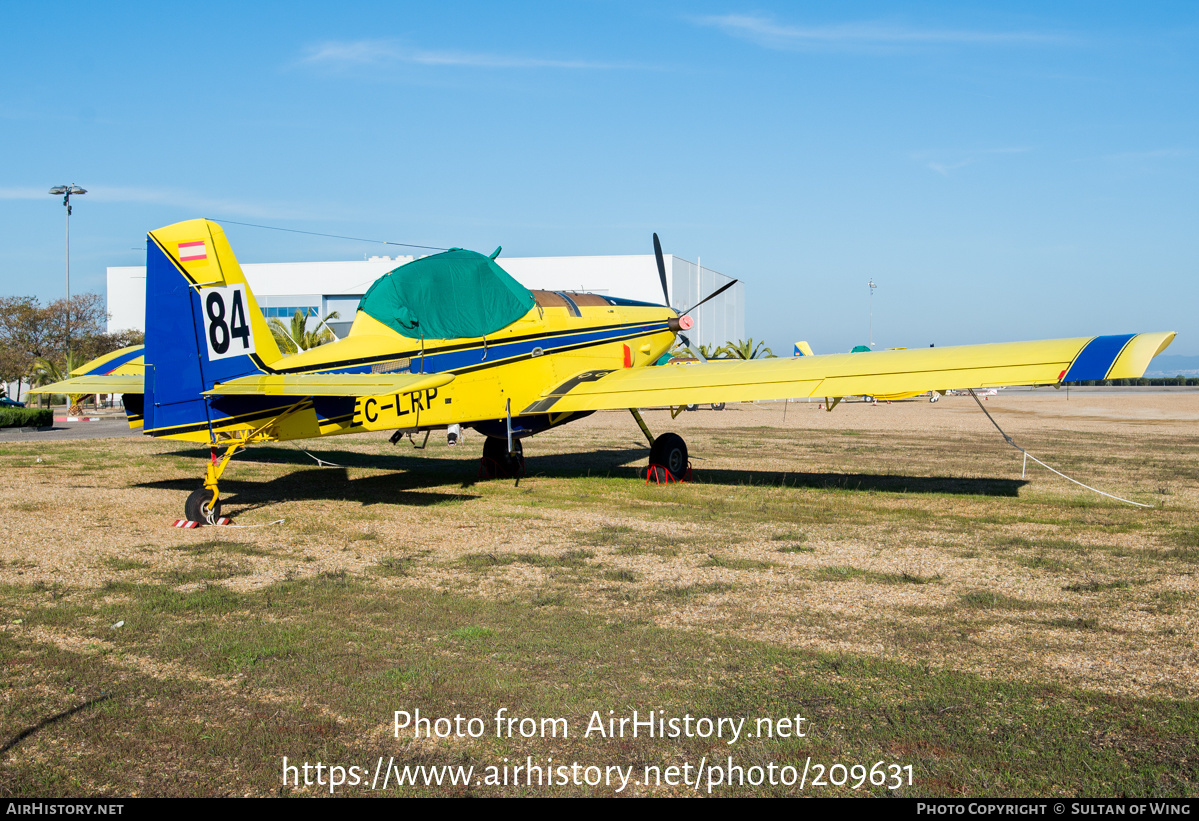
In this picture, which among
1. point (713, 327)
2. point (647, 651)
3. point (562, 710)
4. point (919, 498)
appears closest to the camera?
point (562, 710)

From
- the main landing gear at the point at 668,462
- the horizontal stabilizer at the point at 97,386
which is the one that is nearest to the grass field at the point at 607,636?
the main landing gear at the point at 668,462

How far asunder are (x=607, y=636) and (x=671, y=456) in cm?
843

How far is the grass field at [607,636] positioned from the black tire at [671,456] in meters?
1.40

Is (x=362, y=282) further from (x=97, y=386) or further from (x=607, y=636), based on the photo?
(x=607, y=636)

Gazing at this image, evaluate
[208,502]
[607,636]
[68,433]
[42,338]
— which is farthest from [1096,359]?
[42,338]

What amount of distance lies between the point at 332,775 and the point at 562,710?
121cm

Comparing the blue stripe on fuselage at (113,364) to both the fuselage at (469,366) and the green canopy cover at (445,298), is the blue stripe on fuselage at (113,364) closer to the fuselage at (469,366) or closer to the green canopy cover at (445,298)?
the fuselage at (469,366)

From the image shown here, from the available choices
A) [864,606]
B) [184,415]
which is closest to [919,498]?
[864,606]

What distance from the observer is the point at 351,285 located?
73250 mm

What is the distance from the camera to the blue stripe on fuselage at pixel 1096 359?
9867mm

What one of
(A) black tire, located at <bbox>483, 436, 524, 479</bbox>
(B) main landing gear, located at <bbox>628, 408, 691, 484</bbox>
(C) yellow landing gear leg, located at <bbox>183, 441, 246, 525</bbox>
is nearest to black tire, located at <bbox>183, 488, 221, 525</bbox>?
(C) yellow landing gear leg, located at <bbox>183, 441, 246, 525</bbox>

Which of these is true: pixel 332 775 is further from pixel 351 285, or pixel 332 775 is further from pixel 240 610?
pixel 351 285

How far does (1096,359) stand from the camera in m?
10.1

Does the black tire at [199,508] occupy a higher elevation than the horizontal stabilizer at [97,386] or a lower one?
lower
